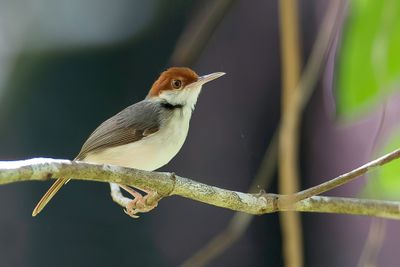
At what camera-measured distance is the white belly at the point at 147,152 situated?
Answer: 9.67 ft

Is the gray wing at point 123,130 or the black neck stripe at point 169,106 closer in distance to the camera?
the gray wing at point 123,130

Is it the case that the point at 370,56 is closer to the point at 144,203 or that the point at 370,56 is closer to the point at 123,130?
the point at 144,203

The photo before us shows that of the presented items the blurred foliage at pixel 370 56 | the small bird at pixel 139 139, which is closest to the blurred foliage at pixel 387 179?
the blurred foliage at pixel 370 56

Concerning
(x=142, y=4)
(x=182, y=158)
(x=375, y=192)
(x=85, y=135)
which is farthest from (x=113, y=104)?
(x=375, y=192)

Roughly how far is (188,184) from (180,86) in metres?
1.50

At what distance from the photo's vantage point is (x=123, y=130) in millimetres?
3070

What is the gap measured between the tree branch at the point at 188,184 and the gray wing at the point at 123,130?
1.09 metres

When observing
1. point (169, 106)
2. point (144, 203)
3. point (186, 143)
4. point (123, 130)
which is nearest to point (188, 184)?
point (144, 203)

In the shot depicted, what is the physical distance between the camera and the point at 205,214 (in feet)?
15.8

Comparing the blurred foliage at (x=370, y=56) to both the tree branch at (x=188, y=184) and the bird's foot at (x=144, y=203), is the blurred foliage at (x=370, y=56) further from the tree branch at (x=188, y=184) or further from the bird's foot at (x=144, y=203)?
the bird's foot at (x=144, y=203)

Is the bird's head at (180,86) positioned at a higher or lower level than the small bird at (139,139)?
higher

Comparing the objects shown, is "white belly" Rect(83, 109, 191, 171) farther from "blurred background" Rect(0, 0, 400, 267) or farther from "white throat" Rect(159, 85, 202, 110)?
"blurred background" Rect(0, 0, 400, 267)

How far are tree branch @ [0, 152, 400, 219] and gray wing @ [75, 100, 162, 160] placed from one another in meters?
1.09

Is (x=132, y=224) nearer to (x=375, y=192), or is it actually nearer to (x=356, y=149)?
(x=356, y=149)
